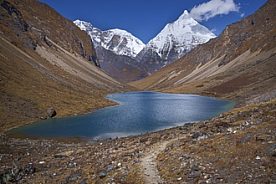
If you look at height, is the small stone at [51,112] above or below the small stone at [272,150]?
below

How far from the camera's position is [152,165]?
28.3 metres

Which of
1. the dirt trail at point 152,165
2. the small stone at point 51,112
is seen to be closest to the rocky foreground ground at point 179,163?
the dirt trail at point 152,165

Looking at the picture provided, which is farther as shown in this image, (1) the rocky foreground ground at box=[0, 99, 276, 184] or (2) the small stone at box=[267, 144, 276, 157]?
(2) the small stone at box=[267, 144, 276, 157]

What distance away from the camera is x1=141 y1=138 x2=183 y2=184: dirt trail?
24406 millimetres

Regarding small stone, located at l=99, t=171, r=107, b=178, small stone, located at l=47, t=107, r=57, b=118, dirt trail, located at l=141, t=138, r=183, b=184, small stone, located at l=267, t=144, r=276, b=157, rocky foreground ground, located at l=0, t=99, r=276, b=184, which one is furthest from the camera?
small stone, located at l=47, t=107, r=57, b=118

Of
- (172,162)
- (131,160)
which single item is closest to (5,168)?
(131,160)

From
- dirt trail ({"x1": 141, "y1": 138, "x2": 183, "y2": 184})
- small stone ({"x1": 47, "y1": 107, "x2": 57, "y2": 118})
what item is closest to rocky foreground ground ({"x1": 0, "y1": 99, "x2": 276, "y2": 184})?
dirt trail ({"x1": 141, "y1": 138, "x2": 183, "y2": 184})

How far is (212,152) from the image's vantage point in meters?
27.7

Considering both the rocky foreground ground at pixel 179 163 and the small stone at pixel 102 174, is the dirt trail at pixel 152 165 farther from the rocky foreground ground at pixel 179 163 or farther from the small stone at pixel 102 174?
the small stone at pixel 102 174

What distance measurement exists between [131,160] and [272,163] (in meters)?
13.4

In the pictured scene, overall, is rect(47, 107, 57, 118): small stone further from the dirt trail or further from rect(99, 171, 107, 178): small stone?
rect(99, 171, 107, 178): small stone

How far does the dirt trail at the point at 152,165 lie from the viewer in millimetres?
24406

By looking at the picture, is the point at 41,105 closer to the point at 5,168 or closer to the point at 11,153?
the point at 11,153

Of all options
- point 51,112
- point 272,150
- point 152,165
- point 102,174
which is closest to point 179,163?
point 152,165
